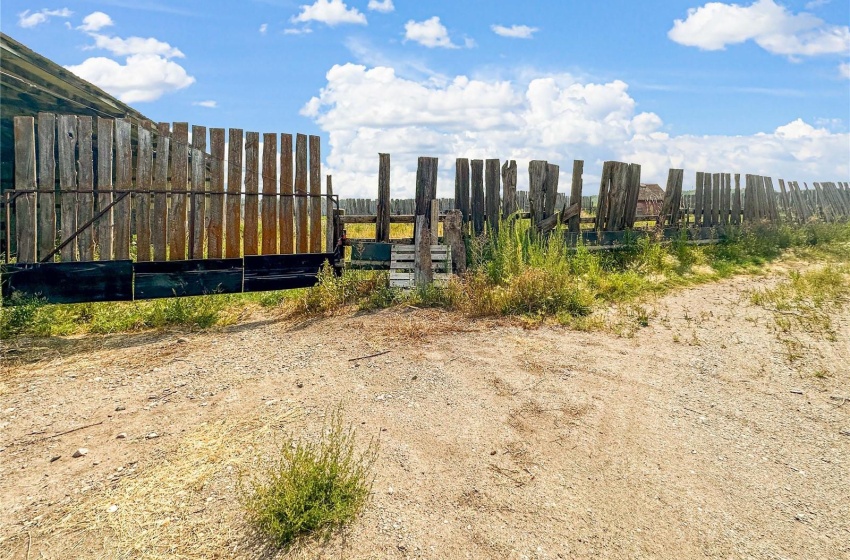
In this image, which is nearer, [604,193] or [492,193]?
[492,193]

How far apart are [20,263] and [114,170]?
5.38 feet

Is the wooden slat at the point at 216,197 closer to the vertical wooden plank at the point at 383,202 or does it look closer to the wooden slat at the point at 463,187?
the vertical wooden plank at the point at 383,202

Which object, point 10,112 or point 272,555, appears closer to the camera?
point 272,555

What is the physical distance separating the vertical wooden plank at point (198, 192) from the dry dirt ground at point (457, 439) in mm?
1604

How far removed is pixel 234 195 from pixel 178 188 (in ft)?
2.37

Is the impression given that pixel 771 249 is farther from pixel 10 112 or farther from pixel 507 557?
pixel 10 112

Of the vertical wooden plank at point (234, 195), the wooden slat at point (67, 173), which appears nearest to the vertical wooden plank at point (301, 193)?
the vertical wooden plank at point (234, 195)

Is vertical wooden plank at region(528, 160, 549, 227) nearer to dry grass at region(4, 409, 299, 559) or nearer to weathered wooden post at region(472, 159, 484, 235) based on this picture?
weathered wooden post at region(472, 159, 484, 235)

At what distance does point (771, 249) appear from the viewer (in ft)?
42.2

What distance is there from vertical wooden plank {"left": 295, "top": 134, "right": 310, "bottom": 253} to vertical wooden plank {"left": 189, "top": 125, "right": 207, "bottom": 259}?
49.3 inches

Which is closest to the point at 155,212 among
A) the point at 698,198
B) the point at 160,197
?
the point at 160,197

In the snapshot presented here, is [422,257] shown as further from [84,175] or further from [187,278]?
[84,175]

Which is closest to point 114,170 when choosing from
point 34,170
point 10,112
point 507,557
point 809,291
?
point 34,170

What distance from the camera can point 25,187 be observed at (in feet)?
22.5
